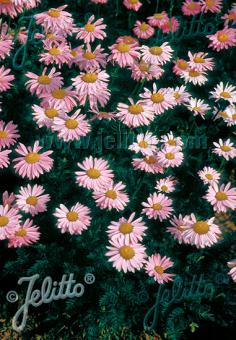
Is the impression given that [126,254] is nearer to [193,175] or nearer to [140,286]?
[140,286]

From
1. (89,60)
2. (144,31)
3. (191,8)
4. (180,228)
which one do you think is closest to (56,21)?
(89,60)

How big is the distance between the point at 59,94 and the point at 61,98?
0.02 meters

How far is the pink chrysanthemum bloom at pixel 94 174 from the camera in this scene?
2463mm

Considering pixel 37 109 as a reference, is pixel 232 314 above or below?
below

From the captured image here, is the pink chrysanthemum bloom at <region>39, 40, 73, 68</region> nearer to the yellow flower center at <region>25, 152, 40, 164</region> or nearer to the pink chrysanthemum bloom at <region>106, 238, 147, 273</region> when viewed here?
the yellow flower center at <region>25, 152, 40, 164</region>

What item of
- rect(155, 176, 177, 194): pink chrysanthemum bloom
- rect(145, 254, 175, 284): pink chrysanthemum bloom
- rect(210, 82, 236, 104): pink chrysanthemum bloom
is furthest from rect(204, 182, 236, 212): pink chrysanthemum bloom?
rect(210, 82, 236, 104): pink chrysanthemum bloom

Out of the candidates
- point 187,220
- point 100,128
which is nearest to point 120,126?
point 100,128

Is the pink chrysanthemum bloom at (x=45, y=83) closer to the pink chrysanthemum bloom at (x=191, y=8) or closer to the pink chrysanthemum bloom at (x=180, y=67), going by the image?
the pink chrysanthemum bloom at (x=180, y=67)

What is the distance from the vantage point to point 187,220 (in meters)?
2.49

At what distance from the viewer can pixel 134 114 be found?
2678mm

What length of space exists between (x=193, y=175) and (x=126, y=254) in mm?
986

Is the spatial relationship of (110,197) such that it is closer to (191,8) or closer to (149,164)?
(149,164)

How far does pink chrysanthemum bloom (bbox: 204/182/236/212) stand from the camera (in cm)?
267

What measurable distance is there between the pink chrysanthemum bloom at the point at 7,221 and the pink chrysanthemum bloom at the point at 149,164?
0.73 metres
